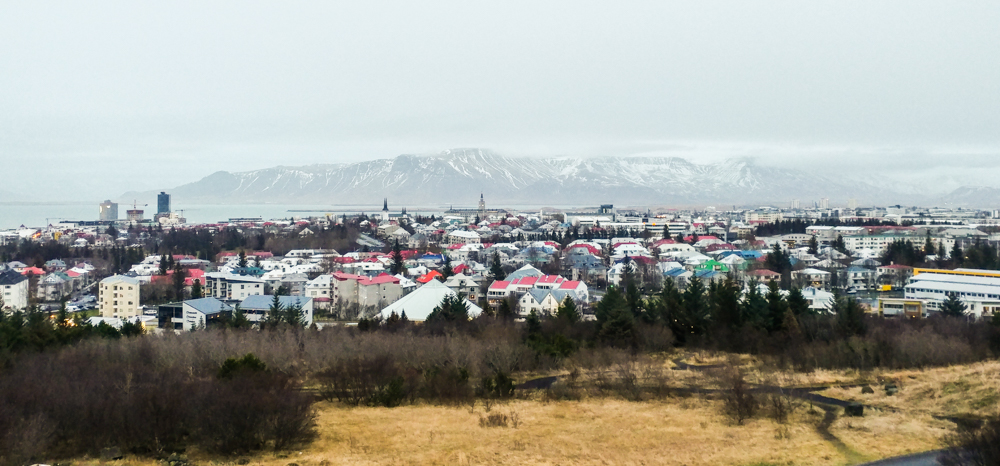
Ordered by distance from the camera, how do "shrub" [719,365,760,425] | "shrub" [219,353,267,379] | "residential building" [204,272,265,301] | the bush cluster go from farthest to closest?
"residential building" [204,272,265,301] → "shrub" [219,353,267,379] → "shrub" [719,365,760,425] → the bush cluster

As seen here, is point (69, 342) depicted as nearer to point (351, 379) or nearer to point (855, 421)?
point (351, 379)

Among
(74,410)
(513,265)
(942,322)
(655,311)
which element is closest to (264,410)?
(74,410)

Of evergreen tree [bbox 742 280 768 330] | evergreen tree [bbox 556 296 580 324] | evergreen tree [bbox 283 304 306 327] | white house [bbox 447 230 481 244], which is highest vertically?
evergreen tree [bbox 742 280 768 330]

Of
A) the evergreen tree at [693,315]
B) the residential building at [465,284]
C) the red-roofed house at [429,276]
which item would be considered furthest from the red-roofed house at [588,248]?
the evergreen tree at [693,315]

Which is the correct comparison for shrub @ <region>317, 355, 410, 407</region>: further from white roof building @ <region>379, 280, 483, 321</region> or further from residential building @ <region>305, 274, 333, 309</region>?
residential building @ <region>305, 274, 333, 309</region>

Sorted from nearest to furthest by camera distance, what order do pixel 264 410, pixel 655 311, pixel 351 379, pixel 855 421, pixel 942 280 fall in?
pixel 264 410 < pixel 855 421 < pixel 351 379 < pixel 655 311 < pixel 942 280

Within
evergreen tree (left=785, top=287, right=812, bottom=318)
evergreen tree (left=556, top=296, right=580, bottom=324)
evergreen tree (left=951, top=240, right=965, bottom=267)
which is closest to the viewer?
evergreen tree (left=785, top=287, right=812, bottom=318)

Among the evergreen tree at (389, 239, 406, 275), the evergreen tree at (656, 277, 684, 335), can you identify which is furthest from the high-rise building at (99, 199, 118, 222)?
the evergreen tree at (656, 277, 684, 335)

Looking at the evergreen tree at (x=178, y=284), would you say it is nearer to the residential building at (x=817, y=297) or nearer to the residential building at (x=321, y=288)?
the residential building at (x=321, y=288)
